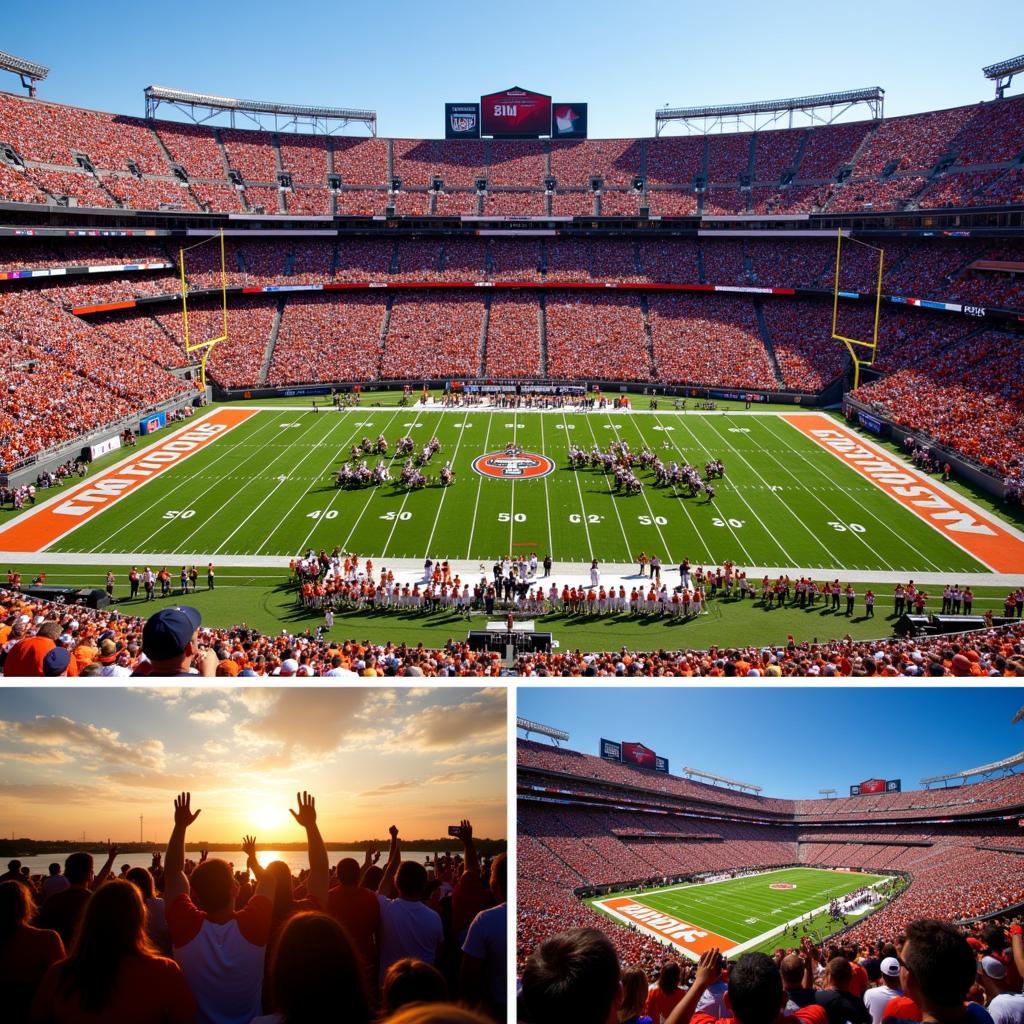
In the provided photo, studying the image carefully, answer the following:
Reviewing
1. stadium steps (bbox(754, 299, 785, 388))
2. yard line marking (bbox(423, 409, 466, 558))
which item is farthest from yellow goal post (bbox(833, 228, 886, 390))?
yard line marking (bbox(423, 409, 466, 558))

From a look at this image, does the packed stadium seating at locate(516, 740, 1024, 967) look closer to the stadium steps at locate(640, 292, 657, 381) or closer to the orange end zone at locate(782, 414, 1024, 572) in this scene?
the orange end zone at locate(782, 414, 1024, 572)

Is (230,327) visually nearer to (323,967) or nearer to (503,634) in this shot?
(503,634)

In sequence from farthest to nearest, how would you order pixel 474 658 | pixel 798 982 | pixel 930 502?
pixel 930 502, pixel 474 658, pixel 798 982

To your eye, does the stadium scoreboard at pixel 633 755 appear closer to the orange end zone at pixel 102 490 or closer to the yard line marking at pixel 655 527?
the yard line marking at pixel 655 527

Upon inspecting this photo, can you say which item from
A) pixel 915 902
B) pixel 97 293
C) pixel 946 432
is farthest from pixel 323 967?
pixel 97 293

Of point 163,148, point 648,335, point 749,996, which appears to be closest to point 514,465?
point 648,335

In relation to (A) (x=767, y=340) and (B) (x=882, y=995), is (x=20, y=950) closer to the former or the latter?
(B) (x=882, y=995)
